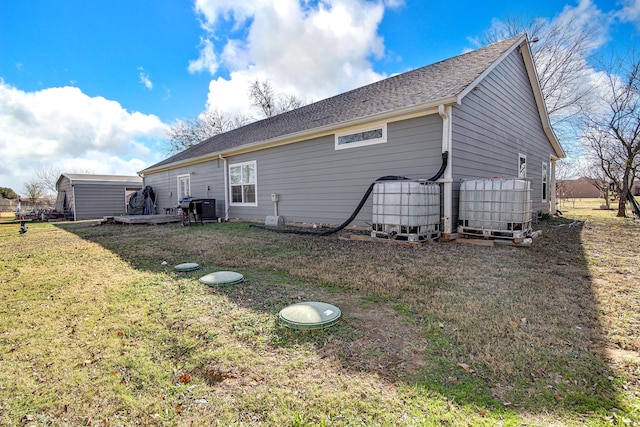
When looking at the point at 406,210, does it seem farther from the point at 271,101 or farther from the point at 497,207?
the point at 271,101

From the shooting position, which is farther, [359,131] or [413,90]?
[359,131]

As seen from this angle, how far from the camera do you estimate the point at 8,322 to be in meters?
2.61

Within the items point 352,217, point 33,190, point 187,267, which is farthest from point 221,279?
point 33,190

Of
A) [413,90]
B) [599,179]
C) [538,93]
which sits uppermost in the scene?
[538,93]

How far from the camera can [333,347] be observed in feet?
6.82

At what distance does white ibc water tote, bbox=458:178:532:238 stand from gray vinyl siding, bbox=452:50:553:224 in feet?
1.27

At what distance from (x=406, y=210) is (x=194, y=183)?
10665 mm

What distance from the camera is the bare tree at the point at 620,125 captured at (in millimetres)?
12305

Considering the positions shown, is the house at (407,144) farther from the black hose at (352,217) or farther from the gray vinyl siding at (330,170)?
the black hose at (352,217)

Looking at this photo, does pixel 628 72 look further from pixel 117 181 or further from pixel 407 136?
pixel 117 181

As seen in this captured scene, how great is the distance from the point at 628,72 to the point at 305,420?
1844 cm

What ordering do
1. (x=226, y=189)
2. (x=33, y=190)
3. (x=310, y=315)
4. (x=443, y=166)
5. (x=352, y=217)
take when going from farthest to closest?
(x=33, y=190) → (x=226, y=189) → (x=352, y=217) → (x=443, y=166) → (x=310, y=315)

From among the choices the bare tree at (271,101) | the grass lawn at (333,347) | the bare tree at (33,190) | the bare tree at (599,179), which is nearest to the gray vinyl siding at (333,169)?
the grass lawn at (333,347)

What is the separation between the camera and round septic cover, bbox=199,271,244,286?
3.50 m
